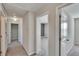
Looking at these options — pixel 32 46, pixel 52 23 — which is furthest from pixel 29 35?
pixel 52 23

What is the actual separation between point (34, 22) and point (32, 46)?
3.13 ft

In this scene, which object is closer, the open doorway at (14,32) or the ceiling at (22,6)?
the ceiling at (22,6)

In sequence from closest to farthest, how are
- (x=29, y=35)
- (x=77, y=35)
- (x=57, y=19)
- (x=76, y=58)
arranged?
(x=76, y=58) → (x=57, y=19) → (x=29, y=35) → (x=77, y=35)

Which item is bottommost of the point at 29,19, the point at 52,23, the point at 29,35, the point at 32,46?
the point at 32,46

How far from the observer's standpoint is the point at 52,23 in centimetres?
254

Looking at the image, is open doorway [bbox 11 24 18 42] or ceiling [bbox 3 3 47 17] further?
open doorway [bbox 11 24 18 42]

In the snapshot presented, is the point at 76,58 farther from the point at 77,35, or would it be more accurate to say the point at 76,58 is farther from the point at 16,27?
the point at 16,27

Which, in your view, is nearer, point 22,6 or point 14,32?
point 22,6

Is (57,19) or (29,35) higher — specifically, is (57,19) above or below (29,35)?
above

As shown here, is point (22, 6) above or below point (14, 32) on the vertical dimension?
above

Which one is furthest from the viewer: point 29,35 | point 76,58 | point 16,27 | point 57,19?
point 16,27

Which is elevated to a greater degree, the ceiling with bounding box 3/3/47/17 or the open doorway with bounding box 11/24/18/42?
the ceiling with bounding box 3/3/47/17

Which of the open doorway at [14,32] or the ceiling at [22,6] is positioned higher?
the ceiling at [22,6]

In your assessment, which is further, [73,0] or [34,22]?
[34,22]
